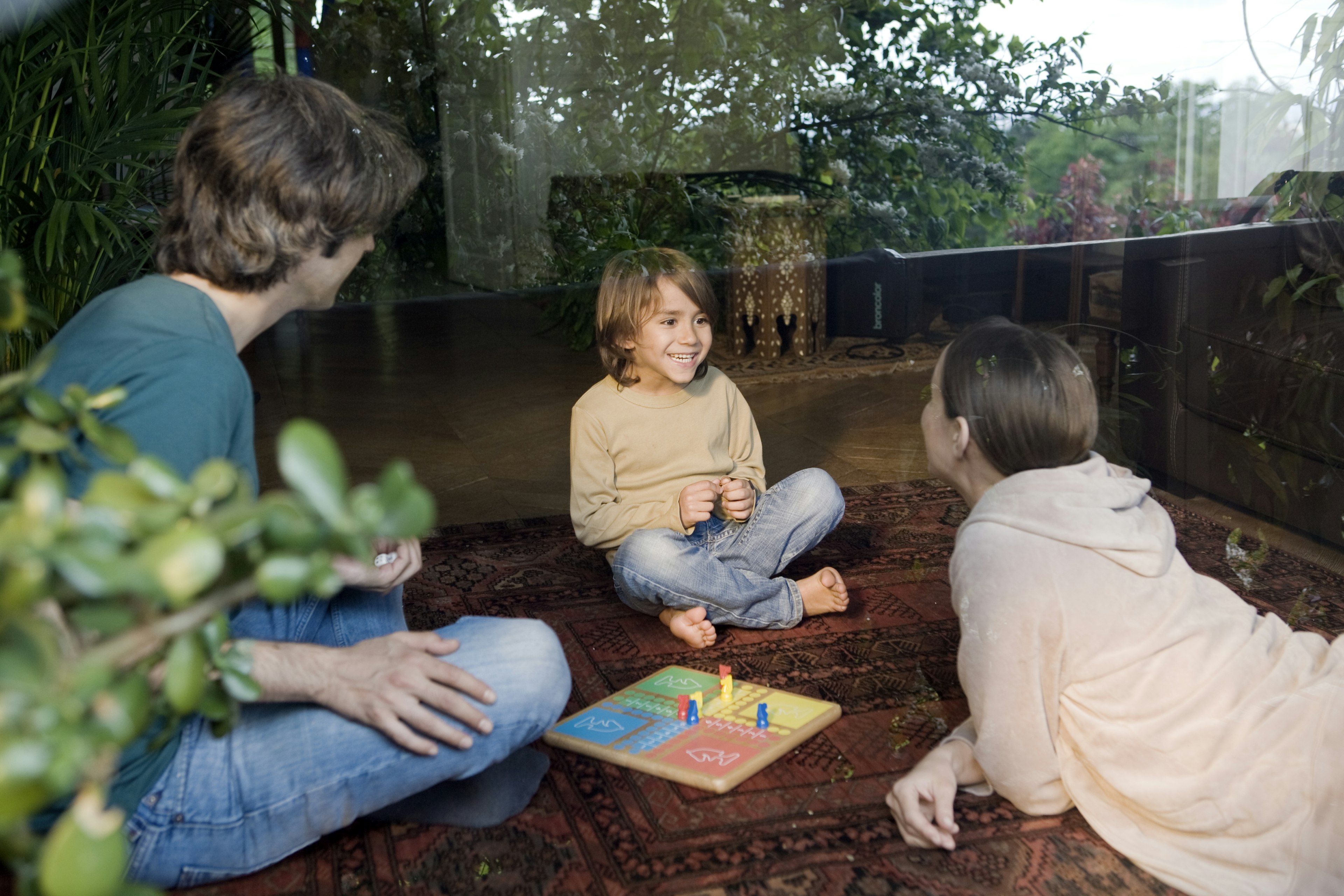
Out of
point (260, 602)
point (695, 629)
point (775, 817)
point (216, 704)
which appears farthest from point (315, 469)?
point (695, 629)

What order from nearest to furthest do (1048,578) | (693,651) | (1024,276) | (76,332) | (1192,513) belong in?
(76,332) → (1048,578) → (693,651) → (1192,513) → (1024,276)

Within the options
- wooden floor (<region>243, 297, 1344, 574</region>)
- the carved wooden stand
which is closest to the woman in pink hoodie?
wooden floor (<region>243, 297, 1344, 574</region>)

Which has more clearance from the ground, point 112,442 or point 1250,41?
point 1250,41

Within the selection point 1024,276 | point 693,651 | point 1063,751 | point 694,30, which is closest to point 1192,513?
point 1024,276

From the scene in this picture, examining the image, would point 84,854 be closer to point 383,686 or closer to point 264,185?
point 383,686

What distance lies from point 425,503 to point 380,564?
3.42 ft

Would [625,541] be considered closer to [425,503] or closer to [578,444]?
[578,444]

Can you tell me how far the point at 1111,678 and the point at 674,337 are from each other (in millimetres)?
1051

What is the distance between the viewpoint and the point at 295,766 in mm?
1154

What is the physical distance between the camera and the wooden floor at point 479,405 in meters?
3.01

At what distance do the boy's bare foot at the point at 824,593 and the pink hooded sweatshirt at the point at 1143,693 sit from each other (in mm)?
688

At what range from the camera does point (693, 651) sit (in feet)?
6.20

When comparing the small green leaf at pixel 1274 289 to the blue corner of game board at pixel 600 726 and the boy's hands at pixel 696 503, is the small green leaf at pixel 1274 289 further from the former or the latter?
the blue corner of game board at pixel 600 726

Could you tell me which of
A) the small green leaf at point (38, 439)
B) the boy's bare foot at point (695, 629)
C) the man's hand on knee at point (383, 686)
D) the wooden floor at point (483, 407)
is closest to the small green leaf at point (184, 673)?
the small green leaf at point (38, 439)
